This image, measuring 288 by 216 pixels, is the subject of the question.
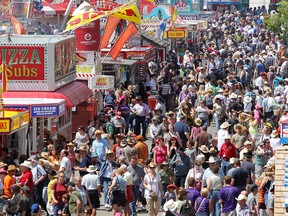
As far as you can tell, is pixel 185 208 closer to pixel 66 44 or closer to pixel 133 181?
pixel 133 181

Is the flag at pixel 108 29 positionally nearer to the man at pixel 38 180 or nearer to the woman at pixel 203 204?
the man at pixel 38 180

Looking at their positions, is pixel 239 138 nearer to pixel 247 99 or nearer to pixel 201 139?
pixel 201 139

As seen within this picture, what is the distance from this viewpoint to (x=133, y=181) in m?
22.9

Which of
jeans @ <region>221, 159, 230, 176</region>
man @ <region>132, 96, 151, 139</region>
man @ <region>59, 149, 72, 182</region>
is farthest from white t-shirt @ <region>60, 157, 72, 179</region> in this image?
man @ <region>132, 96, 151, 139</region>

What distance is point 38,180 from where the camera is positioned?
22.7 m

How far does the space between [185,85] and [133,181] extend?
13881mm

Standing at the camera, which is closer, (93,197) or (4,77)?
(93,197)

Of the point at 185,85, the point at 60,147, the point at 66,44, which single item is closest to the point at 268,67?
the point at 185,85

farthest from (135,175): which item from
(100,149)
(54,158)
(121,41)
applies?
(121,41)

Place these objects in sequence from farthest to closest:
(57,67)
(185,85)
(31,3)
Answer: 1. (31,3)
2. (185,85)
3. (57,67)

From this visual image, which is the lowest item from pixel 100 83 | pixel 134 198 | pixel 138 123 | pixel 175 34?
pixel 138 123

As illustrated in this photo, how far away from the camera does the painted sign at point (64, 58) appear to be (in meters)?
29.7

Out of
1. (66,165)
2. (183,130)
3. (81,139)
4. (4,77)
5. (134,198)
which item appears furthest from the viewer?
(183,130)

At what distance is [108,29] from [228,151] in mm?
14177
